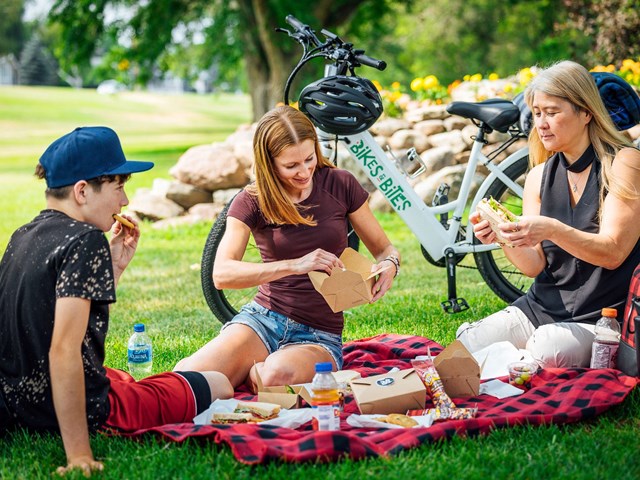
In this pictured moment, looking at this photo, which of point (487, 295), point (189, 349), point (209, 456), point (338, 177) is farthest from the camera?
point (487, 295)

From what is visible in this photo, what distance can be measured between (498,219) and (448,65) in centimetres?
2578

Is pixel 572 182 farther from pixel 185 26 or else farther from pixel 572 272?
pixel 185 26

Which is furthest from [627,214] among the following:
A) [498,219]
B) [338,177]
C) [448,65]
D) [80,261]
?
[448,65]

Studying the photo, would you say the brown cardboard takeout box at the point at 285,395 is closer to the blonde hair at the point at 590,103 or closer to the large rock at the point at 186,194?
the blonde hair at the point at 590,103

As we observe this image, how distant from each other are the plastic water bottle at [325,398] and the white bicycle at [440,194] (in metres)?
1.68

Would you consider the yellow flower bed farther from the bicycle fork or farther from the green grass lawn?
the bicycle fork

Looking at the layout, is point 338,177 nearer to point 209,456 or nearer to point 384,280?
point 384,280

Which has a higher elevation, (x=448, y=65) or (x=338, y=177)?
(x=448, y=65)

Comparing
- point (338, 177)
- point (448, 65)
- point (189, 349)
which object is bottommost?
point (189, 349)

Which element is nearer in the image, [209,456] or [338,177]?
[209,456]

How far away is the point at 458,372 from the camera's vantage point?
139 inches

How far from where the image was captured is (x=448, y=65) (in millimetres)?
28453

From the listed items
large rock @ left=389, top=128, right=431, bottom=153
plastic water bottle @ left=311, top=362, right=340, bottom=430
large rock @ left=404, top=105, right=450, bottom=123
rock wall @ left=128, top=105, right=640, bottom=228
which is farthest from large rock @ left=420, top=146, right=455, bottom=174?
plastic water bottle @ left=311, top=362, right=340, bottom=430

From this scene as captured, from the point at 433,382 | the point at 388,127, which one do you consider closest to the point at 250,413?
the point at 433,382
